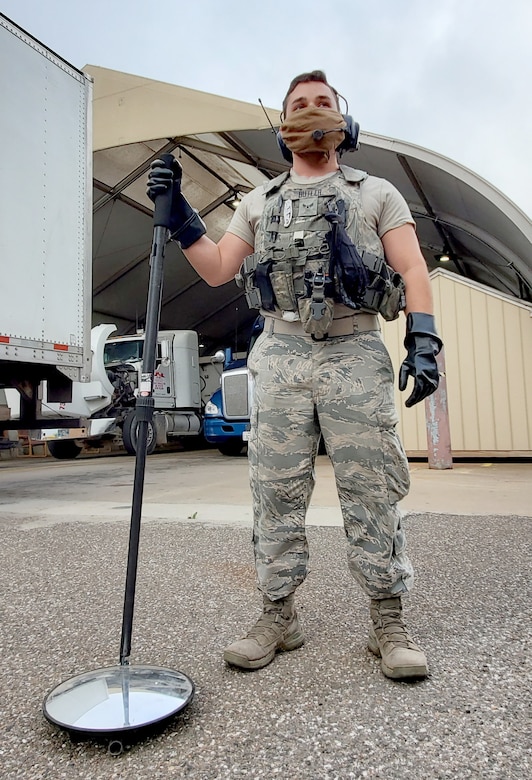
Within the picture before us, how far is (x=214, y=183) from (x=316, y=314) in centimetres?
1107

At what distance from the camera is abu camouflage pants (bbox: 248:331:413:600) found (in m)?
1.64

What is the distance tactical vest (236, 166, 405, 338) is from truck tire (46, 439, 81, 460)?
10831 millimetres

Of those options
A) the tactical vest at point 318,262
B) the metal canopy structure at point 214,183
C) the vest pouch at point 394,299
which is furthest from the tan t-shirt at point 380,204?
the metal canopy structure at point 214,183

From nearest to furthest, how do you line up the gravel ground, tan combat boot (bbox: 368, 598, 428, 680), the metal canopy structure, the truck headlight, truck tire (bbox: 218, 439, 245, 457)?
the gravel ground, tan combat boot (bbox: 368, 598, 428, 680), the metal canopy structure, the truck headlight, truck tire (bbox: 218, 439, 245, 457)

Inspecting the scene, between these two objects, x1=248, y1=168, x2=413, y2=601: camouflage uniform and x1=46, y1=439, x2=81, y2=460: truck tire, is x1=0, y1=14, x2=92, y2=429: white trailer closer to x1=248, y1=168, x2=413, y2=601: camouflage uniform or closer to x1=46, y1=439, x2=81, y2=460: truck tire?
x1=248, y1=168, x2=413, y2=601: camouflage uniform

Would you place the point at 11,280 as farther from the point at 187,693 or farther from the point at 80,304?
the point at 187,693

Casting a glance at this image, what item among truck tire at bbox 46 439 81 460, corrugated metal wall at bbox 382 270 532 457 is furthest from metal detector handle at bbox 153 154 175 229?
truck tire at bbox 46 439 81 460

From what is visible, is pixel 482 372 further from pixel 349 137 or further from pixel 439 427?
pixel 349 137

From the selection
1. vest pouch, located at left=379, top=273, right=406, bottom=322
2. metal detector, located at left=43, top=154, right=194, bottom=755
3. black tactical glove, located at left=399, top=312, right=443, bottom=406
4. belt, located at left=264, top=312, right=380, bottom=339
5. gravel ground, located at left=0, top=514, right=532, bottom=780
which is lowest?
gravel ground, located at left=0, top=514, right=532, bottom=780

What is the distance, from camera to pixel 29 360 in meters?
4.41

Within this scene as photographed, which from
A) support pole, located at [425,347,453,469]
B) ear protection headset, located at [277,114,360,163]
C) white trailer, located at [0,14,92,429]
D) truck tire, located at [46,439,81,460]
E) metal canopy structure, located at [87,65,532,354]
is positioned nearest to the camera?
ear protection headset, located at [277,114,360,163]

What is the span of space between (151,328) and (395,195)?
0.86 meters

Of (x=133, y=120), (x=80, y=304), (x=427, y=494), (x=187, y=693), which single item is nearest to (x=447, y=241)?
(x=133, y=120)

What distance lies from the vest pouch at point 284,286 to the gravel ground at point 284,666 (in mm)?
1037
